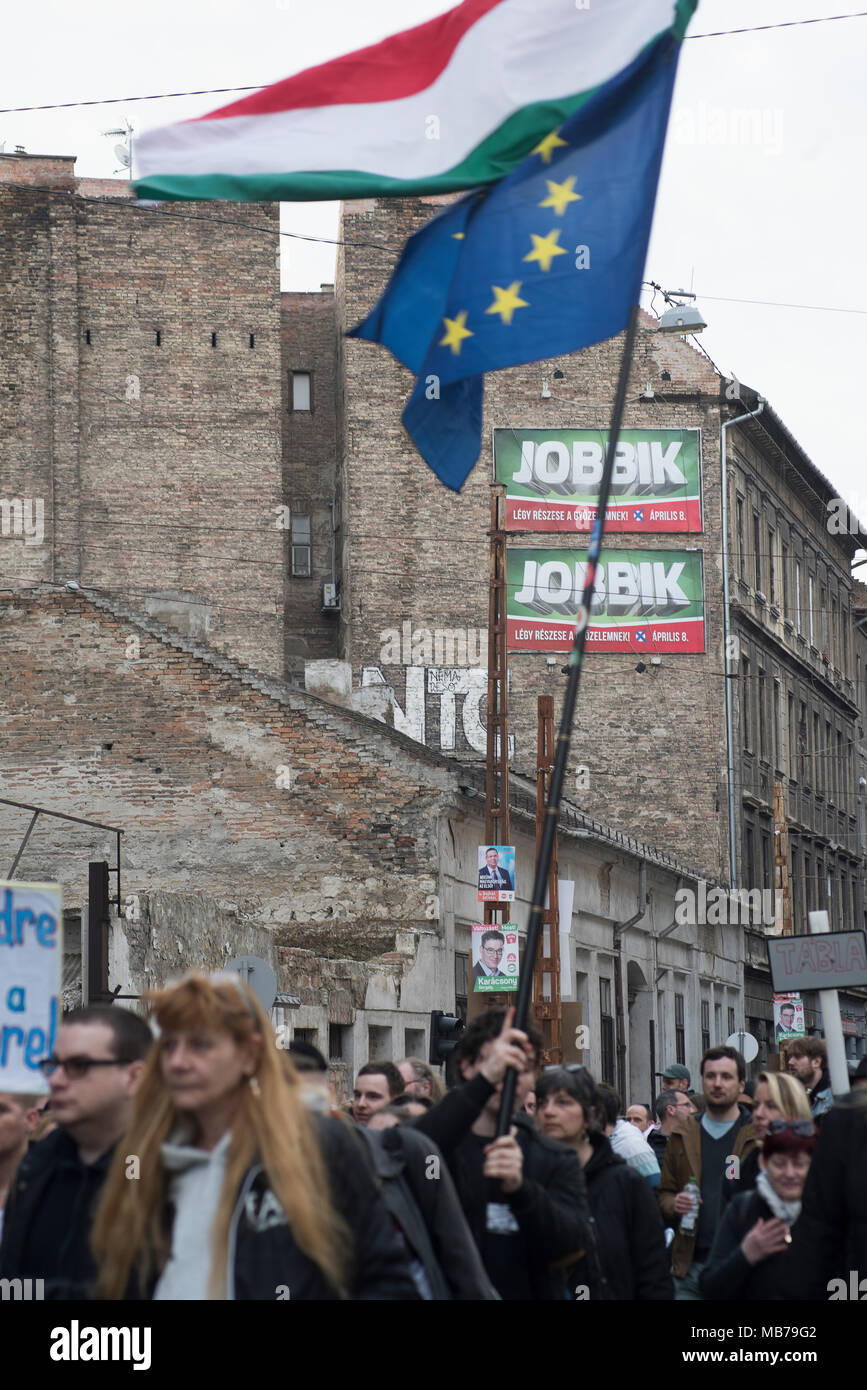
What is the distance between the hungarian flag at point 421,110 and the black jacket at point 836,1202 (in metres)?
4.31

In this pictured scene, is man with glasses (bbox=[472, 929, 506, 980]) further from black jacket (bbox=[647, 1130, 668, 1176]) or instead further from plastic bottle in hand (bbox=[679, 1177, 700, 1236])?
plastic bottle in hand (bbox=[679, 1177, 700, 1236])

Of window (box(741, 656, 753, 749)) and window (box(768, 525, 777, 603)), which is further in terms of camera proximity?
window (box(768, 525, 777, 603))

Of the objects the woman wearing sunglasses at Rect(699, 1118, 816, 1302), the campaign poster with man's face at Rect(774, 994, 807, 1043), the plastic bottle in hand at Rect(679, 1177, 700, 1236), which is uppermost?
the campaign poster with man's face at Rect(774, 994, 807, 1043)

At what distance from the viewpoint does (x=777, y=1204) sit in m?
6.29

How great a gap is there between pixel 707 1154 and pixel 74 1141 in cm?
525

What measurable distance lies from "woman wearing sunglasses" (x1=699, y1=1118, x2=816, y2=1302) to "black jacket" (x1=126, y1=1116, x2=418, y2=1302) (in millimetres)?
2014

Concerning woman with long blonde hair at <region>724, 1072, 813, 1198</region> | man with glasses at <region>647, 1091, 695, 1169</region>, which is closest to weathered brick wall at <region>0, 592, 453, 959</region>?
man with glasses at <region>647, 1091, 695, 1169</region>

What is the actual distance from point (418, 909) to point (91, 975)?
1258 centimetres

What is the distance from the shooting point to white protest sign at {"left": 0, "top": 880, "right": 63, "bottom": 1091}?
7074 millimetres

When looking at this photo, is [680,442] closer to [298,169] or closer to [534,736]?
[534,736]

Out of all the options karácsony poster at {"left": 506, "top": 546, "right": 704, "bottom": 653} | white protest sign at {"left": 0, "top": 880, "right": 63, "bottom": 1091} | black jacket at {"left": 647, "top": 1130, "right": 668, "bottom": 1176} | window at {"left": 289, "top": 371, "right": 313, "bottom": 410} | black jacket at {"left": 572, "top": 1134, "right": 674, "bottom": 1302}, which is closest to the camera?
white protest sign at {"left": 0, "top": 880, "right": 63, "bottom": 1091}

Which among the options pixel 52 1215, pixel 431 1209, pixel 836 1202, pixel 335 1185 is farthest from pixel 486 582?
pixel 335 1185

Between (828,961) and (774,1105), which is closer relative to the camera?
(774,1105)

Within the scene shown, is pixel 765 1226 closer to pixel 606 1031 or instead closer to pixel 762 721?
pixel 606 1031
